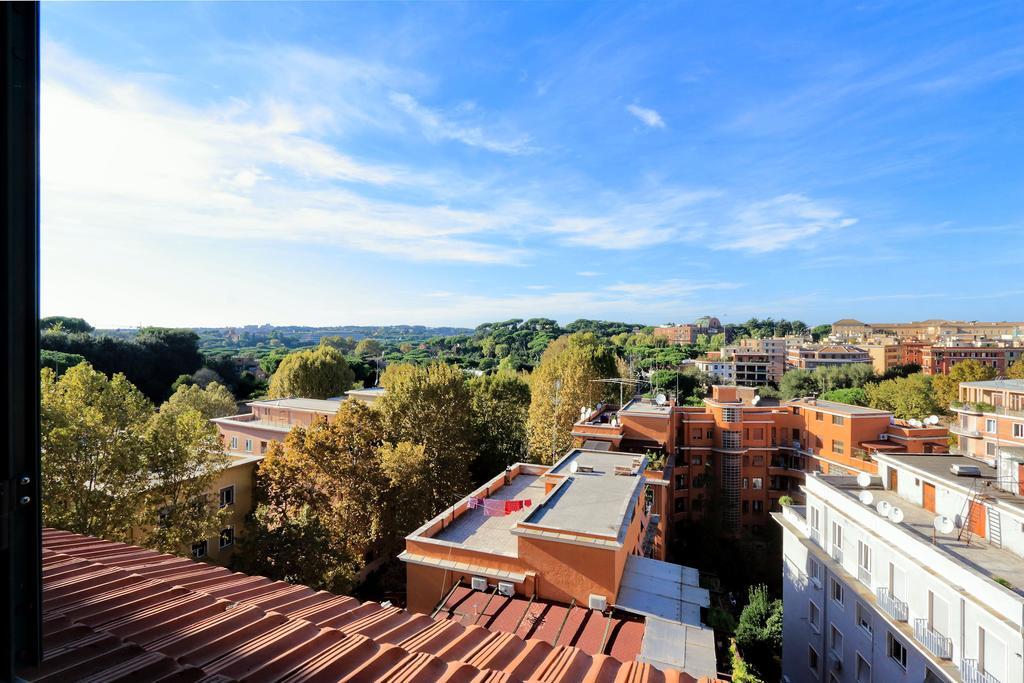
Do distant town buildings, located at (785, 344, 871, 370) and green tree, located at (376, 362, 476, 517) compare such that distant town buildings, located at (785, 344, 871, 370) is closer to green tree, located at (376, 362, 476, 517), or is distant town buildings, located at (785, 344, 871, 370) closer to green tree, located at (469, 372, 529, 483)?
green tree, located at (469, 372, 529, 483)

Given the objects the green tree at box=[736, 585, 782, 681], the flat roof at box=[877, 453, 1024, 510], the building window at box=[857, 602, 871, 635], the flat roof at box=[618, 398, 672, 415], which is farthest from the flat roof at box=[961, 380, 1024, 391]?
the building window at box=[857, 602, 871, 635]

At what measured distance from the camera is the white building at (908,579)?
7.59 metres

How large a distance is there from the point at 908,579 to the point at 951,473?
343cm

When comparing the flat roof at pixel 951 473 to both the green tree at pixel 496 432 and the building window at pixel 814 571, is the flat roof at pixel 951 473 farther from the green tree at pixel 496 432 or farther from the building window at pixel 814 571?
the green tree at pixel 496 432

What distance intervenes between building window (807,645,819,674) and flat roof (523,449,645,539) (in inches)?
234

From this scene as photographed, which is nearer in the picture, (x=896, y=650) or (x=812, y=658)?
(x=896, y=650)

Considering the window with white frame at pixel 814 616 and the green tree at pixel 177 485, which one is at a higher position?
the green tree at pixel 177 485

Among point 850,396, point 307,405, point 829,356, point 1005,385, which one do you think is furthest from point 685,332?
point 307,405

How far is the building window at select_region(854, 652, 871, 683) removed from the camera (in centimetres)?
998

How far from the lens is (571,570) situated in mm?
8523

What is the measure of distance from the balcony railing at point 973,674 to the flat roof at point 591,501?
18.1ft

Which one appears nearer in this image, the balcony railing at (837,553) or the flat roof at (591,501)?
the flat roof at (591,501)

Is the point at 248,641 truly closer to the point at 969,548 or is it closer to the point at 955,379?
the point at 969,548

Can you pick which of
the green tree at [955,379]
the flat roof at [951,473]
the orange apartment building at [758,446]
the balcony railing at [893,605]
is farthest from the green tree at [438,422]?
the green tree at [955,379]
